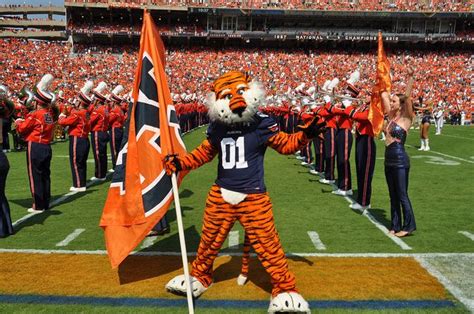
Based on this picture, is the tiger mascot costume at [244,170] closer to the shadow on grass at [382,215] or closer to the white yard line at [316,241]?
the white yard line at [316,241]

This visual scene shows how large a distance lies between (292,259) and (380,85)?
2.61 m

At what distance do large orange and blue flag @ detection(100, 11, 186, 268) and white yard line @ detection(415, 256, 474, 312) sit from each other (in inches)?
113

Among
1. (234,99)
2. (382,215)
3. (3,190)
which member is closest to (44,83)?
(3,190)

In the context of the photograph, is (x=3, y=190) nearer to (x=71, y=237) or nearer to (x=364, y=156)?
(x=71, y=237)

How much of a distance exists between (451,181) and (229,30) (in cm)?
4007

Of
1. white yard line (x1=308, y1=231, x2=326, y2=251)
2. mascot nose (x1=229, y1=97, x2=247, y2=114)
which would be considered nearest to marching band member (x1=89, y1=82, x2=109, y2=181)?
white yard line (x1=308, y1=231, x2=326, y2=251)

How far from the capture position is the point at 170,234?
617cm

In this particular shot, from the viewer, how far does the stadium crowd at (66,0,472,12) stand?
156 feet

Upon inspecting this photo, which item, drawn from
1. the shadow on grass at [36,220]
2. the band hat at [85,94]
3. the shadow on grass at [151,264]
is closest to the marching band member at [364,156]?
the shadow on grass at [151,264]

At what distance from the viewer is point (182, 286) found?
4.14 m

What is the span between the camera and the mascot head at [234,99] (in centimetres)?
392

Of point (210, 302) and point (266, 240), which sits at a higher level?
point (266, 240)

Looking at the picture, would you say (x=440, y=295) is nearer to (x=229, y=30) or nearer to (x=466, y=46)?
(x=229, y=30)

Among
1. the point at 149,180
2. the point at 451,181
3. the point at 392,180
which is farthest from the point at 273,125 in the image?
the point at 451,181
